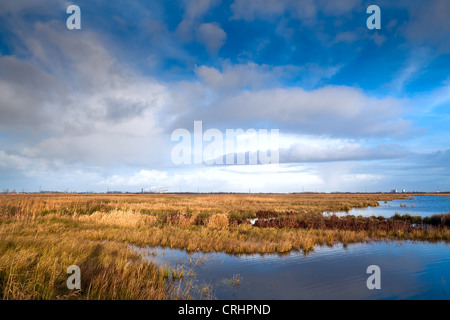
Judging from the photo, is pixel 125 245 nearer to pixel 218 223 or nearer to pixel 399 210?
pixel 218 223

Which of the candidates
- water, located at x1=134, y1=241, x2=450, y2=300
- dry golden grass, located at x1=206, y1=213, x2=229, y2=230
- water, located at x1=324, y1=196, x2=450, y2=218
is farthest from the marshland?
water, located at x1=324, y1=196, x2=450, y2=218

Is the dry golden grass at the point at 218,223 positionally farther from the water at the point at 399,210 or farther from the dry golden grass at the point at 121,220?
the water at the point at 399,210

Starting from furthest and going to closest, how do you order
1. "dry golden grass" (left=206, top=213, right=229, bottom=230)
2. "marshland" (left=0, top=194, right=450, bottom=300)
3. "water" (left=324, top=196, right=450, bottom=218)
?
"water" (left=324, top=196, right=450, bottom=218) → "dry golden grass" (left=206, top=213, right=229, bottom=230) → "marshland" (left=0, top=194, right=450, bottom=300)

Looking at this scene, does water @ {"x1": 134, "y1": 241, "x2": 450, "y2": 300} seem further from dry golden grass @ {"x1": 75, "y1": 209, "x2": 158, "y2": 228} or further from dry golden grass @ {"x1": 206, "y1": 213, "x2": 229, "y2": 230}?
dry golden grass @ {"x1": 75, "y1": 209, "x2": 158, "y2": 228}

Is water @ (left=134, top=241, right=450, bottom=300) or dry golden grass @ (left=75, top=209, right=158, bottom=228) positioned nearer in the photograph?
water @ (left=134, top=241, right=450, bottom=300)

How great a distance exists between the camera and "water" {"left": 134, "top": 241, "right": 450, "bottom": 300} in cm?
741

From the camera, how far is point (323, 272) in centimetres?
928

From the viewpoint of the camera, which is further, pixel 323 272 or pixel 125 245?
pixel 125 245

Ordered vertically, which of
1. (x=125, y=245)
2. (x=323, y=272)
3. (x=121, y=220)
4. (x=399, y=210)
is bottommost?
(x=399, y=210)

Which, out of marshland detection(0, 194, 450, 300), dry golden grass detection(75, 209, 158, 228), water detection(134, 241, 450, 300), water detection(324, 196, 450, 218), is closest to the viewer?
marshland detection(0, 194, 450, 300)

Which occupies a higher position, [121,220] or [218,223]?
[121,220]

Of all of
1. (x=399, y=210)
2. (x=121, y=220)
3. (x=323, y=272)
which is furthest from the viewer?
(x=399, y=210)


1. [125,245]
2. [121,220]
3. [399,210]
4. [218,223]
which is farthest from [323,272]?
[399,210]

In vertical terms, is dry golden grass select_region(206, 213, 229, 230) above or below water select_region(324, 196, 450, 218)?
above
